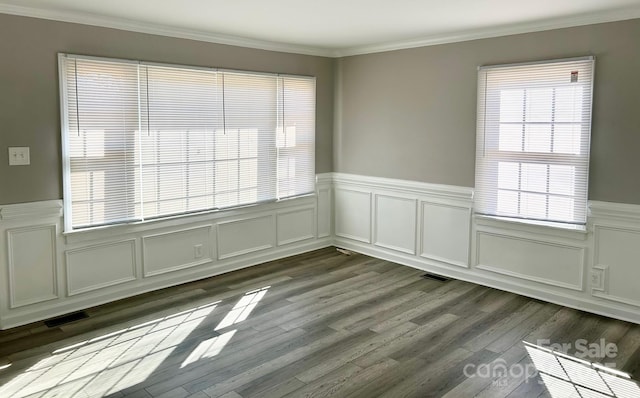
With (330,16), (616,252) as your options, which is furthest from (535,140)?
(330,16)

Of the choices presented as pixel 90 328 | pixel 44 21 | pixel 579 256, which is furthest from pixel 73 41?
pixel 579 256

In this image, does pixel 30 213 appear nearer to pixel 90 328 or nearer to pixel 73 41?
pixel 90 328

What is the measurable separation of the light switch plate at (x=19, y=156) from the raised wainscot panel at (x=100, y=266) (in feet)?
2.61

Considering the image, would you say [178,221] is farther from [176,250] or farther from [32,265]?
[32,265]

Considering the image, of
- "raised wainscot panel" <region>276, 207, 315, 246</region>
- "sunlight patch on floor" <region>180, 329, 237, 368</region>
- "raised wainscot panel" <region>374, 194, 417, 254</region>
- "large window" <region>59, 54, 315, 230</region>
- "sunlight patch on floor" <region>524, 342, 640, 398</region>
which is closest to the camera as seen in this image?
"sunlight patch on floor" <region>524, 342, 640, 398</region>

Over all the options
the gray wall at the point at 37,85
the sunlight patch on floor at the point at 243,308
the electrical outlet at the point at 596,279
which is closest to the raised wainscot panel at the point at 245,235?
the sunlight patch on floor at the point at 243,308

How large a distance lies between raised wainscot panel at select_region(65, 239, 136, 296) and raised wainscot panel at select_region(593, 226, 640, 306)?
4037 mm

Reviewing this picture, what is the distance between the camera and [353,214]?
6.22 meters

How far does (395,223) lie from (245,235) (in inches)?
66.3

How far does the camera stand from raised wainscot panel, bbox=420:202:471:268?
5.11 m

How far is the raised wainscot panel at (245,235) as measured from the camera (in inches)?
209

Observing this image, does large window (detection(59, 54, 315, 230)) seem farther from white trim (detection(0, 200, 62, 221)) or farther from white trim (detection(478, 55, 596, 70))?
white trim (detection(478, 55, 596, 70))

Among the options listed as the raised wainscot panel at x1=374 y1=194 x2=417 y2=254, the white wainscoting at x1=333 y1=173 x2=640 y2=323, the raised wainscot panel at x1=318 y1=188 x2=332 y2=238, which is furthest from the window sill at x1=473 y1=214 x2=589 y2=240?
the raised wainscot panel at x1=318 y1=188 x2=332 y2=238

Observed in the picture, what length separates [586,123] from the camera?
13.7ft
